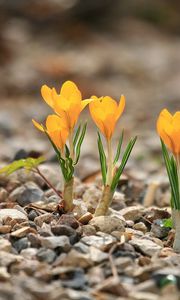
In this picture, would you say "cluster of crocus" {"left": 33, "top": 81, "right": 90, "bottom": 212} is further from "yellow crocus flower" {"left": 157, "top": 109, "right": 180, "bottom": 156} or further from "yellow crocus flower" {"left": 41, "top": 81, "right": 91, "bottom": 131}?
"yellow crocus flower" {"left": 157, "top": 109, "right": 180, "bottom": 156}

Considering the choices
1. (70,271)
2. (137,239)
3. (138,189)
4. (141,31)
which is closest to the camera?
(70,271)

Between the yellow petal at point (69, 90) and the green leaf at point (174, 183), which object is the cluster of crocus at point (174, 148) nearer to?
the green leaf at point (174, 183)

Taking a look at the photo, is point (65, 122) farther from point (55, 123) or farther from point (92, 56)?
point (92, 56)

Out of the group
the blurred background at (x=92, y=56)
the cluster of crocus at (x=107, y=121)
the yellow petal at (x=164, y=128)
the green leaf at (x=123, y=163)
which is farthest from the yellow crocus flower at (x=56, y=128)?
the blurred background at (x=92, y=56)

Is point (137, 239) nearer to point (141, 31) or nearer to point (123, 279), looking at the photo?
point (123, 279)

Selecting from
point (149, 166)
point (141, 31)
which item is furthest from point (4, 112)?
point (141, 31)

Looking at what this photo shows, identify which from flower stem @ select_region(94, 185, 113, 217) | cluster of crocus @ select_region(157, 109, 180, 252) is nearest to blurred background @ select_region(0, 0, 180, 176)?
flower stem @ select_region(94, 185, 113, 217)

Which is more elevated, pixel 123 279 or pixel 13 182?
pixel 13 182
